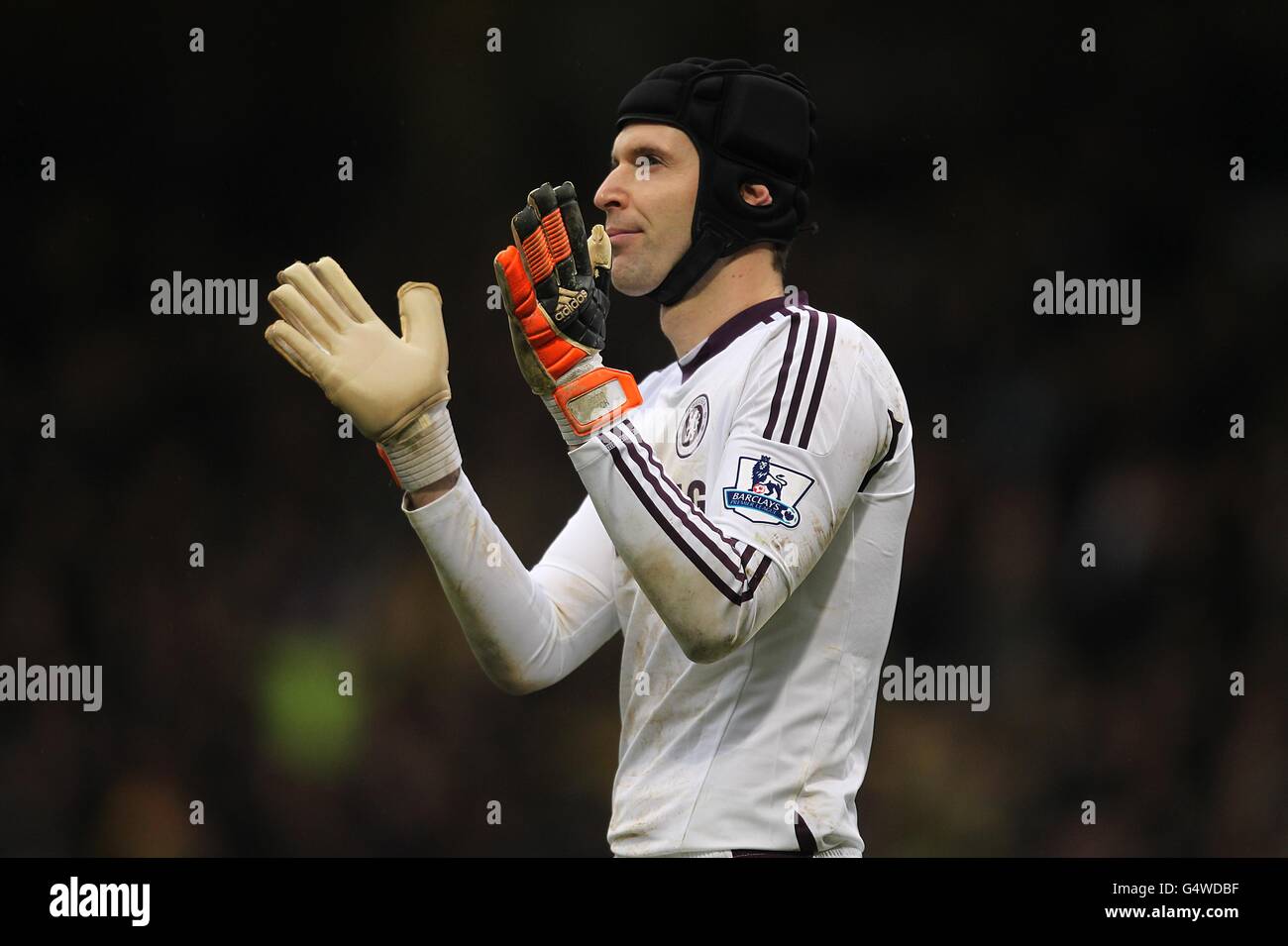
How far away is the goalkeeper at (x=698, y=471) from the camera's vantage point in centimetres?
255

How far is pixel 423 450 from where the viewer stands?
9.11ft

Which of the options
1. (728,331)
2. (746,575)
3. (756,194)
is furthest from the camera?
(756,194)

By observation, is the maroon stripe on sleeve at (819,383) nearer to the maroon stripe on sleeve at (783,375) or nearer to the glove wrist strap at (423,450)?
the maroon stripe on sleeve at (783,375)

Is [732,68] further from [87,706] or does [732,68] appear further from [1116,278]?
[87,706]

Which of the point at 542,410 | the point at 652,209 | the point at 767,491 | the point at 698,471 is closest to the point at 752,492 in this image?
the point at 767,491

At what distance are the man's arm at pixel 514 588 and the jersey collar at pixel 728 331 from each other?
43 centimetres

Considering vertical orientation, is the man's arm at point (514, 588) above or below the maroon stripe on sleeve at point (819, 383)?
below

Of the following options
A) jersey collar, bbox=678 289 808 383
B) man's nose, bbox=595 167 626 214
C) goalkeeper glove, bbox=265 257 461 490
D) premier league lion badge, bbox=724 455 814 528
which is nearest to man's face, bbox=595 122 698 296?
man's nose, bbox=595 167 626 214

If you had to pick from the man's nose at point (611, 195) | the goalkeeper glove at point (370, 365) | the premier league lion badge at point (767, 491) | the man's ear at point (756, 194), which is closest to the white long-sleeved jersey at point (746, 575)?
the premier league lion badge at point (767, 491)

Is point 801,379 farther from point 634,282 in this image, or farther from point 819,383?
point 634,282

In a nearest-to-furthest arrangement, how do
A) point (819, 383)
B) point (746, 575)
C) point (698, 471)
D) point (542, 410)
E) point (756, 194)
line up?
1. point (746, 575)
2. point (819, 383)
3. point (698, 471)
4. point (756, 194)
5. point (542, 410)

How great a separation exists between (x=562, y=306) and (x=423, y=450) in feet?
Answer: 1.21

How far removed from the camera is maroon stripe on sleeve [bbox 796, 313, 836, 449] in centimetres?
264

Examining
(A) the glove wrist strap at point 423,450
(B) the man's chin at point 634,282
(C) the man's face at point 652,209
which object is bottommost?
(A) the glove wrist strap at point 423,450
